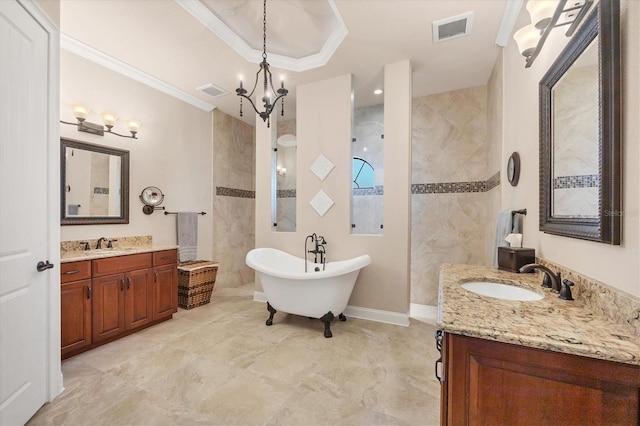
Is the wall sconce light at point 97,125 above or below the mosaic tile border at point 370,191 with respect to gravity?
above

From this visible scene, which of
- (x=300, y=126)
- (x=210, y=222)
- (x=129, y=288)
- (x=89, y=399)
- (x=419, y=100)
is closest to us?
(x=89, y=399)

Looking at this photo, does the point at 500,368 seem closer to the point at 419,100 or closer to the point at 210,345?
the point at 210,345

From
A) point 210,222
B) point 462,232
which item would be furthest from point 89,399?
point 462,232

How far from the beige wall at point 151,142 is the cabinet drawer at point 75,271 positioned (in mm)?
632

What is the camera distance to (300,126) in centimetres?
345

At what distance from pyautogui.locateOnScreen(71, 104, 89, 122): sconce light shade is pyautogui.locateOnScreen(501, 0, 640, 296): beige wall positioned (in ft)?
12.5

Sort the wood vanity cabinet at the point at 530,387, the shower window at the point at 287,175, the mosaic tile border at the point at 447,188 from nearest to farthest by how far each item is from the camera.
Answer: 1. the wood vanity cabinet at the point at 530,387
2. the mosaic tile border at the point at 447,188
3. the shower window at the point at 287,175

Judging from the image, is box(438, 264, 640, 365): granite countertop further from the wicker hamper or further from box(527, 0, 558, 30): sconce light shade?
the wicker hamper

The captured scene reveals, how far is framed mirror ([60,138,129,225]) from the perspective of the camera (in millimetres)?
2635

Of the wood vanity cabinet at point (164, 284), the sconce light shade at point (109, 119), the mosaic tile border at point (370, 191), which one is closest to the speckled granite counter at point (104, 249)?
the wood vanity cabinet at point (164, 284)

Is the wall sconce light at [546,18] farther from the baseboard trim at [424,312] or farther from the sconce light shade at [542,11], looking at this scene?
the baseboard trim at [424,312]

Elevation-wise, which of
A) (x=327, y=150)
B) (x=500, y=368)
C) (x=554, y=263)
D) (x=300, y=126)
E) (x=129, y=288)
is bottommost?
(x=129, y=288)

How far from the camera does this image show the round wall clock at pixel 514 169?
2.05 meters

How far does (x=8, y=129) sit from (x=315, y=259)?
8.54 ft
